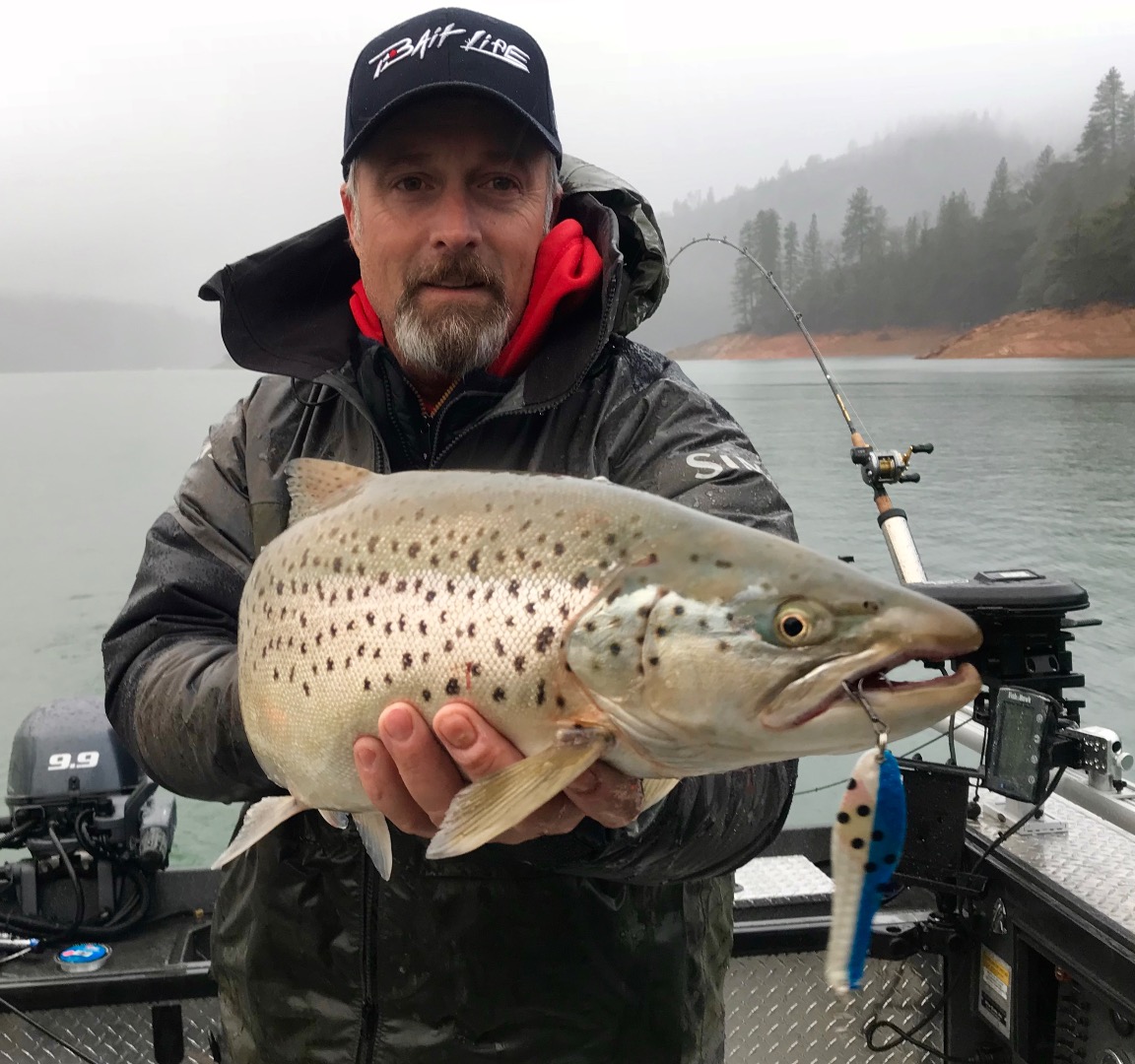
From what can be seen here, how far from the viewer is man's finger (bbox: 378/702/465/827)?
1.44 meters

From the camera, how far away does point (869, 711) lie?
3.93 ft

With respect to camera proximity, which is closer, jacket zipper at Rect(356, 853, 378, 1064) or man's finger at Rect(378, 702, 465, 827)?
man's finger at Rect(378, 702, 465, 827)

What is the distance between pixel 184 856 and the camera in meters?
6.10

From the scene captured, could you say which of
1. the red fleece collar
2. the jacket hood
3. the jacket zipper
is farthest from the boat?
the red fleece collar

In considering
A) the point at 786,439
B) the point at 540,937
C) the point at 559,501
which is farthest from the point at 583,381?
the point at 786,439

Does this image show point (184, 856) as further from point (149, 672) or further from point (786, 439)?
point (786, 439)

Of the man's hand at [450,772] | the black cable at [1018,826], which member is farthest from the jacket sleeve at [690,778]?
the black cable at [1018,826]

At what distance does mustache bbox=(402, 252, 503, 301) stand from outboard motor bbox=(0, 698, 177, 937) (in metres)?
2.50

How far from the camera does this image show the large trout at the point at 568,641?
126 centimetres

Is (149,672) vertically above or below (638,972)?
above

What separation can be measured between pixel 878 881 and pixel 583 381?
1.25 metres

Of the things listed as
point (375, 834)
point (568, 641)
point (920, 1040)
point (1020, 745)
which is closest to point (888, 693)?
point (568, 641)

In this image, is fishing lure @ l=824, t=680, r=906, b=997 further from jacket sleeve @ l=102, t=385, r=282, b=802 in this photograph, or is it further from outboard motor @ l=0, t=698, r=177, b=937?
outboard motor @ l=0, t=698, r=177, b=937

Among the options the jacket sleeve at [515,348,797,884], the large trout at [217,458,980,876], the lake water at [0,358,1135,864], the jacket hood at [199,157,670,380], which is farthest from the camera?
the lake water at [0,358,1135,864]
